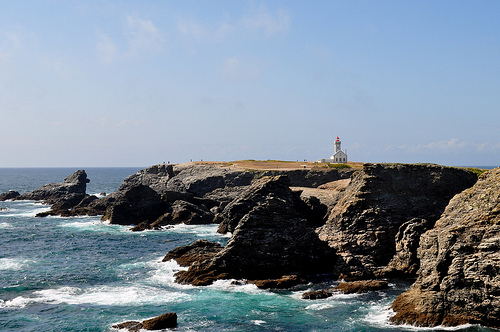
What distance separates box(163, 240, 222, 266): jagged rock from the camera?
135ft

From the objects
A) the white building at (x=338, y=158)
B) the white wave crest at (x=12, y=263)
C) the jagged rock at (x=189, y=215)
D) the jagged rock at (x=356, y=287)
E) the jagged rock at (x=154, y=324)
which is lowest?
the white wave crest at (x=12, y=263)

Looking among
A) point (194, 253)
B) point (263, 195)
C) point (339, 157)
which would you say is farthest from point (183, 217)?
point (339, 157)

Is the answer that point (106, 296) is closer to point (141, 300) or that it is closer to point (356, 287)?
point (141, 300)

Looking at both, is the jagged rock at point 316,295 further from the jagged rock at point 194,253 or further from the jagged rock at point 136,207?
the jagged rock at point 136,207

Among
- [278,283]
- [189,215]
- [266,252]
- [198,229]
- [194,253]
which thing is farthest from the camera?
[189,215]

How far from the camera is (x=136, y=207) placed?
73.9 meters

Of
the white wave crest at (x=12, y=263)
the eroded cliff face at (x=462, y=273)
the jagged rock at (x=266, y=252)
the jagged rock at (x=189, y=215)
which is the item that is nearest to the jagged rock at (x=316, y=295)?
the jagged rock at (x=266, y=252)

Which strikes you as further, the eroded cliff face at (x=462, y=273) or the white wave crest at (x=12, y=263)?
the white wave crest at (x=12, y=263)

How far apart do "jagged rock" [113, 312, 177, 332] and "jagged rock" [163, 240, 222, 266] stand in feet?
43.1

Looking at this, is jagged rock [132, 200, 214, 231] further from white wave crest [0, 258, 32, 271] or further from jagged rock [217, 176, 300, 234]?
white wave crest [0, 258, 32, 271]

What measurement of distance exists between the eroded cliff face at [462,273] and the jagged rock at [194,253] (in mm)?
18902

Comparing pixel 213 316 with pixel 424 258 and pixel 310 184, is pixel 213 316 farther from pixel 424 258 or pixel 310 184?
pixel 310 184

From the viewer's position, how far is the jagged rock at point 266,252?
119 feet

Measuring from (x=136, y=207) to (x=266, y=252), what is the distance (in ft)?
141
